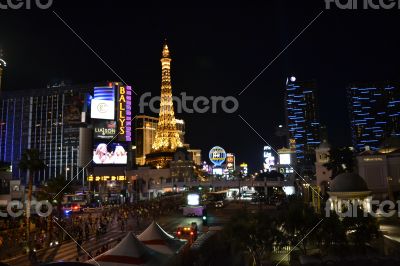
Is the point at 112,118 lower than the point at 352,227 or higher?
higher

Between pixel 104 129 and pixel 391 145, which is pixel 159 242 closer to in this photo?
pixel 391 145

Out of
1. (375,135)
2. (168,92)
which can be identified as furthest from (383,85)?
(168,92)

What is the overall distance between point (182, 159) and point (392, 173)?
231ft

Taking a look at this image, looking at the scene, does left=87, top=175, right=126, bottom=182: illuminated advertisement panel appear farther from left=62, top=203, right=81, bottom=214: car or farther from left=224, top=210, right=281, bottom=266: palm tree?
left=224, top=210, right=281, bottom=266: palm tree

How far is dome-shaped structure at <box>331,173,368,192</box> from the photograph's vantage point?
31.9 m

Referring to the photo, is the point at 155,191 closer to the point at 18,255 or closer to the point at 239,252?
the point at 18,255

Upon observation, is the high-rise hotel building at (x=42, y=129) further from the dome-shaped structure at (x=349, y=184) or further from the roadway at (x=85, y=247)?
the dome-shaped structure at (x=349, y=184)

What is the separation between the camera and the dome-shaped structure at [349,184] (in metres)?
31.9

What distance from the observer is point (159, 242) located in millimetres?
18797

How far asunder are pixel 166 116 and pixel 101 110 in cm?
2115

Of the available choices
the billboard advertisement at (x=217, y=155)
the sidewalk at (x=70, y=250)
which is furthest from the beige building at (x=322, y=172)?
the billboard advertisement at (x=217, y=155)

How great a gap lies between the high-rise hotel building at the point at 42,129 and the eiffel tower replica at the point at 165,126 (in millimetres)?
27392

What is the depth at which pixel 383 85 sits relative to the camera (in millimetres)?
178625

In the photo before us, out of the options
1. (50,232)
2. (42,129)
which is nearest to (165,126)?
(42,129)
